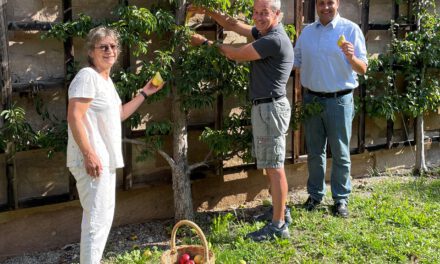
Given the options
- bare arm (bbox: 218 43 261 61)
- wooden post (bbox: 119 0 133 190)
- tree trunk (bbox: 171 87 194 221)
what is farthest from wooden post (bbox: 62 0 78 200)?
bare arm (bbox: 218 43 261 61)

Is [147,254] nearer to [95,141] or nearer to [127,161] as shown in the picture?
[127,161]

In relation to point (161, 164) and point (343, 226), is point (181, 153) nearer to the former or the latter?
point (161, 164)

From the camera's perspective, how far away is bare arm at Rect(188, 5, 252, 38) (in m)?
4.88

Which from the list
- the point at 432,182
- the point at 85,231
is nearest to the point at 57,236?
the point at 85,231

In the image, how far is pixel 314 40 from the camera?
17.4 feet

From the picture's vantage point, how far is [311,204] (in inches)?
219

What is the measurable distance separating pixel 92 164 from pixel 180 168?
1.66 m

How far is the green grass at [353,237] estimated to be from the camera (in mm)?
4504

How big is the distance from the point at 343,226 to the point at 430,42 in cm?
282

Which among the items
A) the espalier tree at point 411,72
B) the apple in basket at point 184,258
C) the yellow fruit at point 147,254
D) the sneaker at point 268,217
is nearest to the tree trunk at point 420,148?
the espalier tree at point 411,72

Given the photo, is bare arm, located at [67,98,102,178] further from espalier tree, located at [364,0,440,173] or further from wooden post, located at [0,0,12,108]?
espalier tree, located at [364,0,440,173]

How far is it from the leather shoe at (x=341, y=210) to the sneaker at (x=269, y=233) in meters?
0.80

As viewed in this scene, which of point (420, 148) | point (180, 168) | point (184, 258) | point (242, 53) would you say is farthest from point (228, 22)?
point (420, 148)

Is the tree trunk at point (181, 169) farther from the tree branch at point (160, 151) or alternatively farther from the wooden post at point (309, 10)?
the wooden post at point (309, 10)
